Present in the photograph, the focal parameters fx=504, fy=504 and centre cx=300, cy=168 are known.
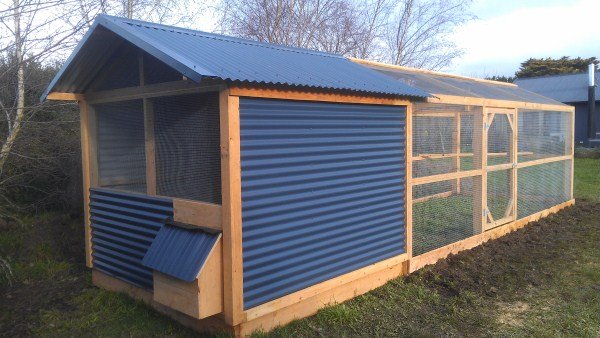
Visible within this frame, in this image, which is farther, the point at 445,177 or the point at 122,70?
the point at 445,177

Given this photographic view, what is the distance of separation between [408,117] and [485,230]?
2.45 meters

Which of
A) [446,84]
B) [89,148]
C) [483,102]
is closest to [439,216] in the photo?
[483,102]

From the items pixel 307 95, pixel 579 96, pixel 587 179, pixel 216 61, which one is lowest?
pixel 587 179

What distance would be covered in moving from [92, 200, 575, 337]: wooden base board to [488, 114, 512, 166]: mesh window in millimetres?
1587

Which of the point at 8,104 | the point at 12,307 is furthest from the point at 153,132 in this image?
the point at 8,104

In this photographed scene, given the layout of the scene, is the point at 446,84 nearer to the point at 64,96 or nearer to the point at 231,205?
the point at 231,205

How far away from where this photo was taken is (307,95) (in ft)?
14.6

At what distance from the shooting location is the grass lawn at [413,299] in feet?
14.6

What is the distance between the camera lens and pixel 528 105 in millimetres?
8297

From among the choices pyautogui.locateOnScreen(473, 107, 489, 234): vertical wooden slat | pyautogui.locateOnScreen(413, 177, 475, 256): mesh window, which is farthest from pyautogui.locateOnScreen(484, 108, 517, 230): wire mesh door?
pyautogui.locateOnScreen(413, 177, 475, 256): mesh window

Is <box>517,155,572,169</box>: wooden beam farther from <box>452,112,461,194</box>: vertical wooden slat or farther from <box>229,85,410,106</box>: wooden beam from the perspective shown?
<box>229,85,410,106</box>: wooden beam

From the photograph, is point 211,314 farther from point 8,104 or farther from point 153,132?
point 8,104

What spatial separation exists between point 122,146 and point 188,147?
3.96 feet

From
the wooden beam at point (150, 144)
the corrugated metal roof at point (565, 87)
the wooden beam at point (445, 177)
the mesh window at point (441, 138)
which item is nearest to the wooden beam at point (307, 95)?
the mesh window at point (441, 138)
